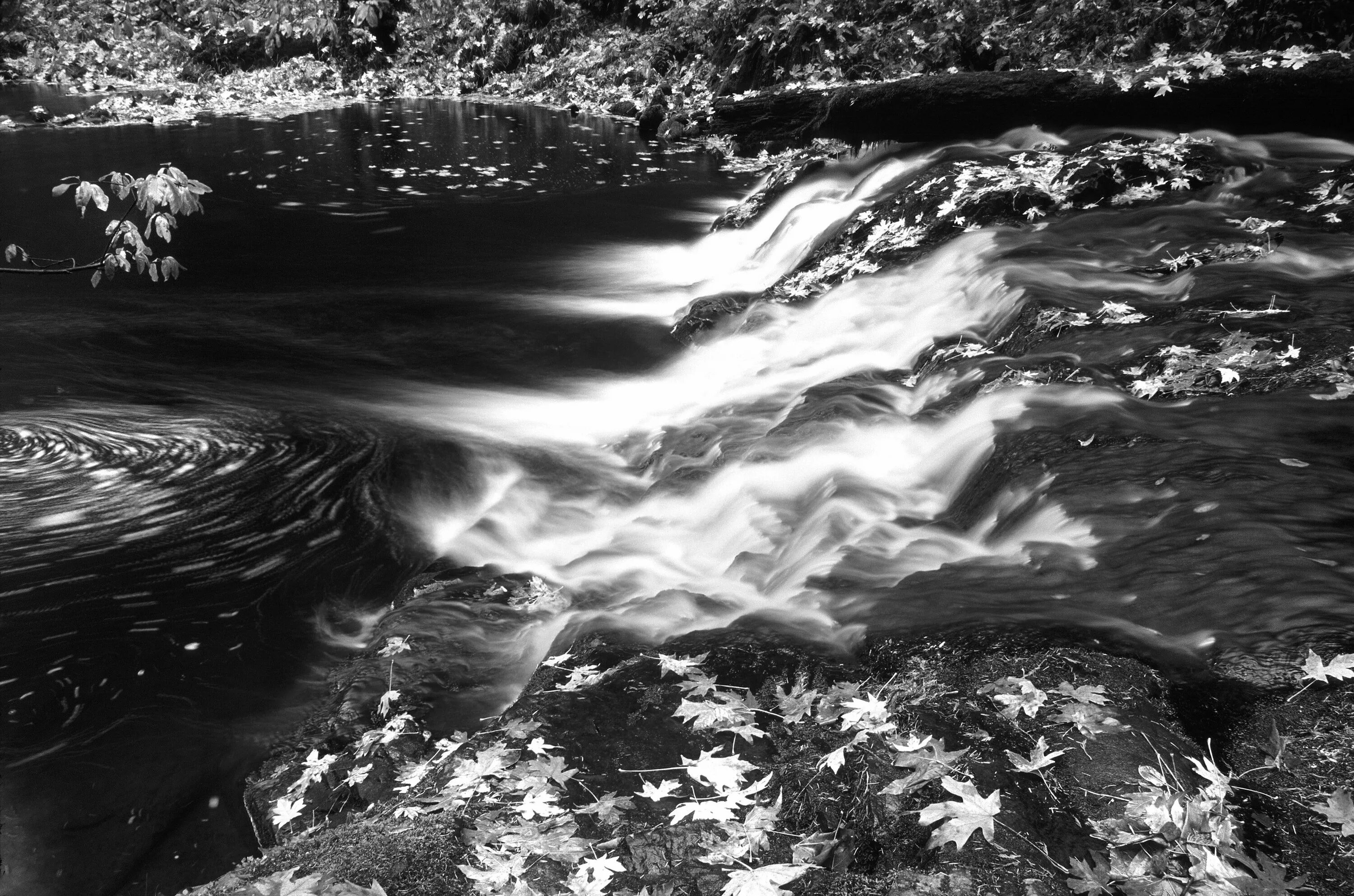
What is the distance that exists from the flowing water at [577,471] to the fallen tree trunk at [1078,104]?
50cm

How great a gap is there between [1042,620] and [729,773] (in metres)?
1.27

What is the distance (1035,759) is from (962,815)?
1.01 feet

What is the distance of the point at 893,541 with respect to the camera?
449 centimetres

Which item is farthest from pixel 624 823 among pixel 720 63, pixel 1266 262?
pixel 720 63

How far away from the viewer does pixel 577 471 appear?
6723 mm

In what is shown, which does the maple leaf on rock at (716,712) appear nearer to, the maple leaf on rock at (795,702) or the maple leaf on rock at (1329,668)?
the maple leaf on rock at (795,702)

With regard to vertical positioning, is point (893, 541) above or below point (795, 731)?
below

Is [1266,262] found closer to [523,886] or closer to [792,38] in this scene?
[523,886]

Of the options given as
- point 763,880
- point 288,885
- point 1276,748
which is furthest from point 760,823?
point 1276,748

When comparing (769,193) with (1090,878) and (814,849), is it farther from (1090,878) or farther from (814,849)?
(1090,878)

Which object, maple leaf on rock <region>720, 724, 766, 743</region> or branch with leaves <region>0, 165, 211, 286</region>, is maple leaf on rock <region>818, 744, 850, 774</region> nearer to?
maple leaf on rock <region>720, 724, 766, 743</region>

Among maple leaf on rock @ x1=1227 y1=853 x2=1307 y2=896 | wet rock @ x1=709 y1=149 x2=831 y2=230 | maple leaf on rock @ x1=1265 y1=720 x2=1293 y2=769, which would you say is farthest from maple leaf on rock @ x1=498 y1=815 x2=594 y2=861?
wet rock @ x1=709 y1=149 x2=831 y2=230

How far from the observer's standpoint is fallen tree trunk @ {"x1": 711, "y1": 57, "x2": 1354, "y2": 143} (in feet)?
28.2

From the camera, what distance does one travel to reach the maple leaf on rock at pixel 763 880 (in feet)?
7.36
